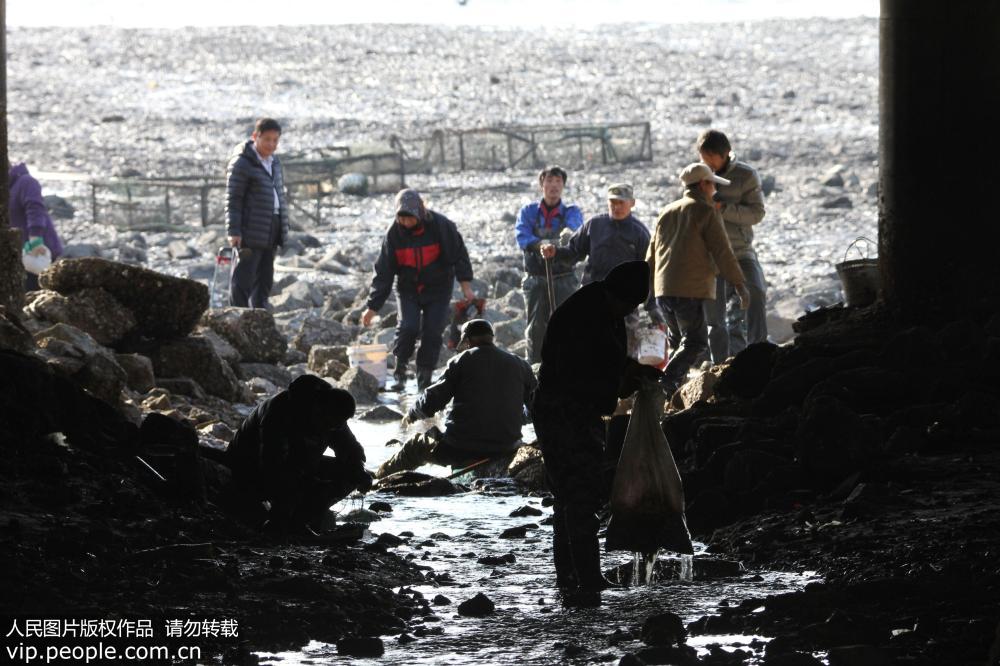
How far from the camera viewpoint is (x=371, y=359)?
47.1 feet

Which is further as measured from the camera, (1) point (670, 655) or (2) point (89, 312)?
(2) point (89, 312)

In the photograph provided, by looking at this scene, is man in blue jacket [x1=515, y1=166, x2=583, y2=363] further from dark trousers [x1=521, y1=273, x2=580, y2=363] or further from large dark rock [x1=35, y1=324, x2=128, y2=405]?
large dark rock [x1=35, y1=324, x2=128, y2=405]

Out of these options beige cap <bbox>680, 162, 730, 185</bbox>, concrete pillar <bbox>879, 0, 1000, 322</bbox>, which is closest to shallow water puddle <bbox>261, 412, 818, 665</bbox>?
beige cap <bbox>680, 162, 730, 185</bbox>

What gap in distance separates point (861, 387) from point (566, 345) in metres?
3.27

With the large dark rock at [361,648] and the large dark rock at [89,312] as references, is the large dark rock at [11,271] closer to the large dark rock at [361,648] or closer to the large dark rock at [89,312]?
the large dark rock at [89,312]

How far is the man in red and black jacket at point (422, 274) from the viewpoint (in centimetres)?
1356

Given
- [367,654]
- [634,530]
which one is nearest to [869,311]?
[634,530]

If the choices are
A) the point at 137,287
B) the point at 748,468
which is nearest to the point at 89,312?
the point at 137,287

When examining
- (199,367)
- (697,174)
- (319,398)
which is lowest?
(199,367)

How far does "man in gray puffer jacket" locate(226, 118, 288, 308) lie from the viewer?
14.2m

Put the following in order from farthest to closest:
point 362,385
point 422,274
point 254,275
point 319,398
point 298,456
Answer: point 254,275
point 362,385
point 422,274
point 298,456
point 319,398

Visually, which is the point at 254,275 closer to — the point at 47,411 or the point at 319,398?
the point at 47,411

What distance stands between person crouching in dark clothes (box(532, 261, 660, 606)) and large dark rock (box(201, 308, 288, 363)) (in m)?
7.76

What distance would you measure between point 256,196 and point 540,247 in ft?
9.20
